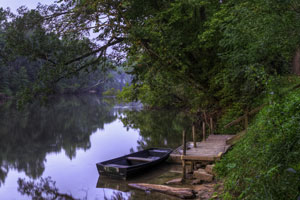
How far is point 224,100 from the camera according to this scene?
647 inches

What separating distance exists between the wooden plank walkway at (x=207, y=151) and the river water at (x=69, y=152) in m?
1.22

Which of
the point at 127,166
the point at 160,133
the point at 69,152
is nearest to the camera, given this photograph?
the point at 127,166

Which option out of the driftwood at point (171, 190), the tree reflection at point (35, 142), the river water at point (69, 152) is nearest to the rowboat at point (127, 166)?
the river water at point (69, 152)

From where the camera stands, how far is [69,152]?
1672 centimetres

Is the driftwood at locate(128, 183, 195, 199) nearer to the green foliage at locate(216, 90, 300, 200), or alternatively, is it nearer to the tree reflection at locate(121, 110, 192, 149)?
the green foliage at locate(216, 90, 300, 200)

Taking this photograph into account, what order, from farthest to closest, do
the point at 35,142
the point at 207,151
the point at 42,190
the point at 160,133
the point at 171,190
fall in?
1. the point at 160,133
2. the point at 35,142
3. the point at 207,151
4. the point at 42,190
5. the point at 171,190

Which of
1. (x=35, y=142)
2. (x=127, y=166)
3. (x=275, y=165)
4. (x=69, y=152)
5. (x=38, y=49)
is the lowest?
(x=69, y=152)

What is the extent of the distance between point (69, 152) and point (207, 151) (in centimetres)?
855

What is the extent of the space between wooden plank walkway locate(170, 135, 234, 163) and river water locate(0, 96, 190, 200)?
1222 mm

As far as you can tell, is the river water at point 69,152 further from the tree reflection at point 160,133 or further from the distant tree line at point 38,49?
the distant tree line at point 38,49

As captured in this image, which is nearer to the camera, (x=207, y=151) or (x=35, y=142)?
(x=207, y=151)

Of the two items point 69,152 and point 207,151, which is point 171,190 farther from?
point 69,152

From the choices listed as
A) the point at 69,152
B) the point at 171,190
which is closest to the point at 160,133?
the point at 69,152

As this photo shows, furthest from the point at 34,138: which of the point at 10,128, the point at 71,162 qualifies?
the point at 71,162
